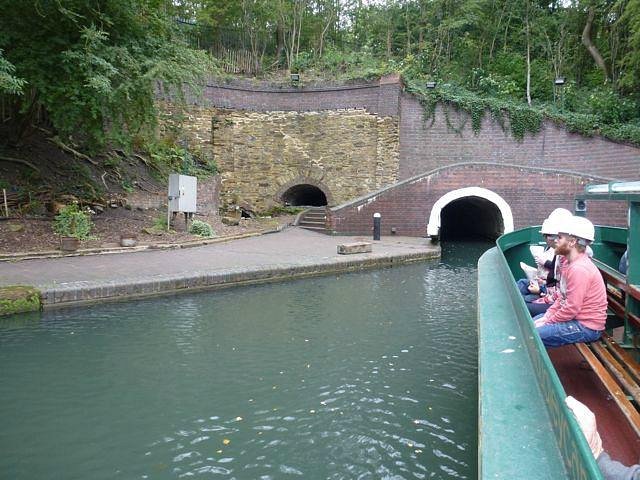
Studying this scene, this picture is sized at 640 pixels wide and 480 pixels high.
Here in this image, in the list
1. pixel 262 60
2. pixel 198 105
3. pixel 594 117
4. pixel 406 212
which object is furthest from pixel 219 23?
pixel 594 117

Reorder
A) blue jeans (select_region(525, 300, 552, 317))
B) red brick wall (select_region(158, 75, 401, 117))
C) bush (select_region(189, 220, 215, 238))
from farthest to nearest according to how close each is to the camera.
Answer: red brick wall (select_region(158, 75, 401, 117))
bush (select_region(189, 220, 215, 238))
blue jeans (select_region(525, 300, 552, 317))

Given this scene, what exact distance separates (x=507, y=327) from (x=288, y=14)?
946 inches

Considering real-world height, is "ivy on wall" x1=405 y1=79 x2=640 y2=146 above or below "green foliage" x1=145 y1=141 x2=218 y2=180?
above

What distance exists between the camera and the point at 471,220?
21.9 m

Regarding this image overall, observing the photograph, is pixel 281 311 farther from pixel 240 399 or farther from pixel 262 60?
pixel 262 60

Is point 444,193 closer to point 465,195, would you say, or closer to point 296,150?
point 465,195

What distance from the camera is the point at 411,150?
807 inches

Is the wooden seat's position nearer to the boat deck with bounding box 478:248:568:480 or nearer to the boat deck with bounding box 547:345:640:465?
the boat deck with bounding box 547:345:640:465

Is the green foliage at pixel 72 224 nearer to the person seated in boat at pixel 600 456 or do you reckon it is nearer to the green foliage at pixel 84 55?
the green foliage at pixel 84 55

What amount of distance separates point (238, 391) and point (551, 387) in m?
3.04

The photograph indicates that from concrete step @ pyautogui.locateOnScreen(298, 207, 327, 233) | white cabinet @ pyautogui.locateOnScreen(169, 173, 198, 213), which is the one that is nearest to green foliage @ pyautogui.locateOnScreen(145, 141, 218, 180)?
white cabinet @ pyautogui.locateOnScreen(169, 173, 198, 213)

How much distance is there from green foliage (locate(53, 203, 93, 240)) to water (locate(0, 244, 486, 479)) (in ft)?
14.7

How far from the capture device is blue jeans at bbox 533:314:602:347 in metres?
3.34

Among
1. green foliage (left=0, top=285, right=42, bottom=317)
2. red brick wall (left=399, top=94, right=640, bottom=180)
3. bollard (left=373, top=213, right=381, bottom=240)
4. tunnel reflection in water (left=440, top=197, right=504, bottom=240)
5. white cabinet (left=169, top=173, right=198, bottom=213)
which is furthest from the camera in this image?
red brick wall (left=399, top=94, right=640, bottom=180)
